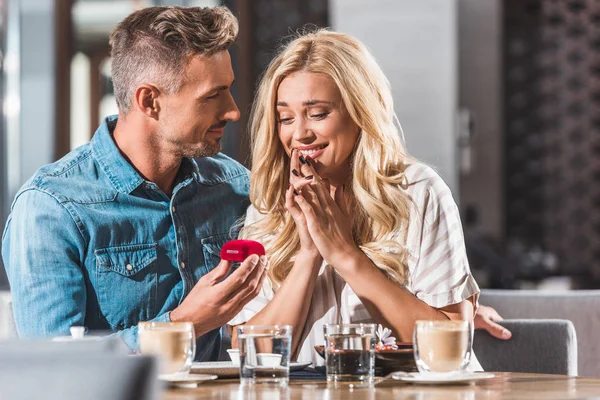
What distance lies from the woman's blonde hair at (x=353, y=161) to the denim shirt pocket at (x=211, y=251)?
0.07 metres

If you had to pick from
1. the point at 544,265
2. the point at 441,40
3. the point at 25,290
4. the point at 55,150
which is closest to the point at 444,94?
the point at 441,40

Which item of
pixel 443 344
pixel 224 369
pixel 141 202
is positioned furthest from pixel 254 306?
pixel 443 344

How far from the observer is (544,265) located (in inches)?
280

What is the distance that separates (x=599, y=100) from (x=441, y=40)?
2899mm

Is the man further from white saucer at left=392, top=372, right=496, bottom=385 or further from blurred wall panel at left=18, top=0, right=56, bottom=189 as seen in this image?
blurred wall panel at left=18, top=0, right=56, bottom=189

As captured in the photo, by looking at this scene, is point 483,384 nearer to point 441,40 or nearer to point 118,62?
point 118,62

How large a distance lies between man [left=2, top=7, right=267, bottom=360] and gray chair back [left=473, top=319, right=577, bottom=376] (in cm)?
68

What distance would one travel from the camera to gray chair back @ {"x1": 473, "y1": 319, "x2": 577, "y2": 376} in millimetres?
2240

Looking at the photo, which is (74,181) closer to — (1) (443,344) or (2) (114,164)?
(2) (114,164)

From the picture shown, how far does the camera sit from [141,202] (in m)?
2.26

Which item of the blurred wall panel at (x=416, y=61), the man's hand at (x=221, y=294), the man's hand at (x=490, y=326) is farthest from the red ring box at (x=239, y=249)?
the blurred wall panel at (x=416, y=61)

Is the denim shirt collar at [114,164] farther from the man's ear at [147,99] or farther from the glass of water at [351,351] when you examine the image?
the glass of water at [351,351]

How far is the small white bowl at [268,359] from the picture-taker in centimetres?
143

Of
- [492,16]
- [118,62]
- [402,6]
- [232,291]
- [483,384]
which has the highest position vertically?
[492,16]
